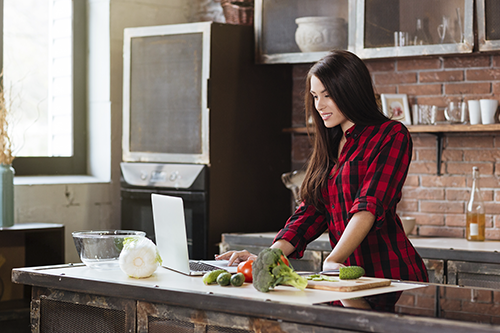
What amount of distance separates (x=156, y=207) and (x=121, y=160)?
222cm

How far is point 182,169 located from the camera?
3842 mm

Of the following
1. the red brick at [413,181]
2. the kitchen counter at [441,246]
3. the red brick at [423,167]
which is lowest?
the kitchen counter at [441,246]

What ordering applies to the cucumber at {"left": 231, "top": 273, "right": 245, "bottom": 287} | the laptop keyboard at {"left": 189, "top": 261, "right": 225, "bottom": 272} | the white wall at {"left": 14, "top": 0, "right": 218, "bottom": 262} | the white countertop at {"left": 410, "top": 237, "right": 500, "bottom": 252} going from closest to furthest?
1. the cucumber at {"left": 231, "top": 273, "right": 245, "bottom": 287}
2. the laptop keyboard at {"left": 189, "top": 261, "right": 225, "bottom": 272}
3. the white countertop at {"left": 410, "top": 237, "right": 500, "bottom": 252}
4. the white wall at {"left": 14, "top": 0, "right": 218, "bottom": 262}

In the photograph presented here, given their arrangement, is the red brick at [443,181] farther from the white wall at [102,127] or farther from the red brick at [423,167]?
the white wall at [102,127]

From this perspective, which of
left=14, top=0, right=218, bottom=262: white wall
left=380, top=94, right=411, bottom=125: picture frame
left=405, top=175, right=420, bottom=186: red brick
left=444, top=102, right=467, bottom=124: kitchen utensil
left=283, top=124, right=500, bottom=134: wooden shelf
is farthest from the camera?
left=14, top=0, right=218, bottom=262: white wall

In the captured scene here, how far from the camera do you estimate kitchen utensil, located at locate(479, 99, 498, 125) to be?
3527 millimetres

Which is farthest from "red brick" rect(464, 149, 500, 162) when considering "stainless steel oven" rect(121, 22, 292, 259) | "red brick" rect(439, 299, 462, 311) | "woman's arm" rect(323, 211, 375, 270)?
"red brick" rect(439, 299, 462, 311)

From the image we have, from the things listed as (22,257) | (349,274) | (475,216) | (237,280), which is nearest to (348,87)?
(349,274)

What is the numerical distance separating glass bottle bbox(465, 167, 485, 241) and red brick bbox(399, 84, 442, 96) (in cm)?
50

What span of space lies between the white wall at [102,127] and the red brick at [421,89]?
1.64 meters

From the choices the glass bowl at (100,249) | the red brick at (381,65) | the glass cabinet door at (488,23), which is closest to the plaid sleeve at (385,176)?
the glass bowl at (100,249)

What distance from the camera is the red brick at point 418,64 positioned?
3859mm

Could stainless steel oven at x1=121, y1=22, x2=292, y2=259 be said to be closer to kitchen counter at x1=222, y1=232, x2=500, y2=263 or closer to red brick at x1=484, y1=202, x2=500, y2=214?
kitchen counter at x1=222, y1=232, x2=500, y2=263

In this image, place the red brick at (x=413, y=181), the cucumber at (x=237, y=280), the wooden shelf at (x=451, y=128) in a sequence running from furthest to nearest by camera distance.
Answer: the red brick at (x=413, y=181) → the wooden shelf at (x=451, y=128) → the cucumber at (x=237, y=280)
